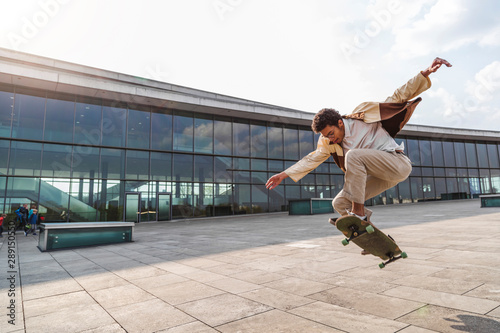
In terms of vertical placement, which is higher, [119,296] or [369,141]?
[369,141]

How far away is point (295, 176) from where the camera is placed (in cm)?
358

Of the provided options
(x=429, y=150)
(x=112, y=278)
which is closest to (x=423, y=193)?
(x=429, y=150)

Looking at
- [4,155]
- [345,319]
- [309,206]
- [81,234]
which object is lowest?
[345,319]

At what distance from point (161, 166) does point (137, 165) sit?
1500 millimetres

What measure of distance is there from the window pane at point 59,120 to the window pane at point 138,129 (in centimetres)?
316

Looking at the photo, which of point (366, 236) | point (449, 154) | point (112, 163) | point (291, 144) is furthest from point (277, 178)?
point (449, 154)

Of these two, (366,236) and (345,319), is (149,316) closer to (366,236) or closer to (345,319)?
(345,319)

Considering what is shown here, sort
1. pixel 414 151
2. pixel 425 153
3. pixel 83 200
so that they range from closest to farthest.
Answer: pixel 83 200 < pixel 414 151 < pixel 425 153

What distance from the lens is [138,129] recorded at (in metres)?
18.9

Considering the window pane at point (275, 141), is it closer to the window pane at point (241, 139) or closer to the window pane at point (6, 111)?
the window pane at point (241, 139)

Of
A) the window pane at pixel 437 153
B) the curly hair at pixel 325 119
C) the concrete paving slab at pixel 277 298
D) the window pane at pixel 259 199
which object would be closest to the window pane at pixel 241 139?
the window pane at pixel 259 199

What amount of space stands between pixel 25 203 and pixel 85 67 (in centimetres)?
1101

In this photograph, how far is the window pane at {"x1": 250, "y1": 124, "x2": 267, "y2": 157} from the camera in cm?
2270

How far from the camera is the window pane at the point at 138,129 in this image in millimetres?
18547
